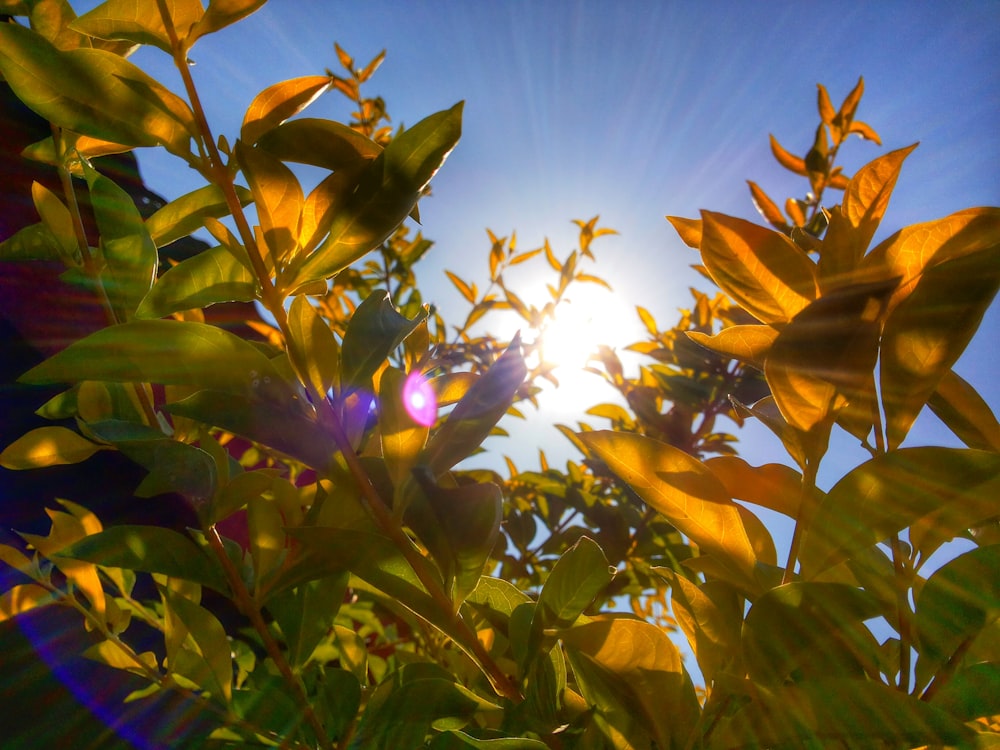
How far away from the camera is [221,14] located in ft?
1.66

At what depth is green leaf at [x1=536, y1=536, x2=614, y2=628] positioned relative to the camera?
1.46 feet

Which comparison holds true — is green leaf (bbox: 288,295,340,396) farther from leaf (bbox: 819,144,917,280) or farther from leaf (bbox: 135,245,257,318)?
leaf (bbox: 819,144,917,280)

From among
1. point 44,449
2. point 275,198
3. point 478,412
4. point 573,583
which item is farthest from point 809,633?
point 44,449

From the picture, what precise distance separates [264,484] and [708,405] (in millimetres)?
1482

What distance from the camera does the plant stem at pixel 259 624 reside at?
21.5 inches

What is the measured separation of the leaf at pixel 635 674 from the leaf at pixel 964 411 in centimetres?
30

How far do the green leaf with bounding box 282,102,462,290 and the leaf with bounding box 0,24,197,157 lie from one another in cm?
14

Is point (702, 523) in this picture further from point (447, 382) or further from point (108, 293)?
point (108, 293)

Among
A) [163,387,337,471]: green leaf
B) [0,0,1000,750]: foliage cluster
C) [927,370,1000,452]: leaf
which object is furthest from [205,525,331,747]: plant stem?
[927,370,1000,452]: leaf

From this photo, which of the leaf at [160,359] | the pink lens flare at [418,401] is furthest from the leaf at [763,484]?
the leaf at [160,359]

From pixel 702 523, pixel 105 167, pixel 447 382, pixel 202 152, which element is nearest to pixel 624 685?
pixel 702 523

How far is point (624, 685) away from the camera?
43 cm

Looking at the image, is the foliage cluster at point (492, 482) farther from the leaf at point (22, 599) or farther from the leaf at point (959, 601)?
the leaf at point (22, 599)

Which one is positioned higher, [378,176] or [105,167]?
[105,167]
